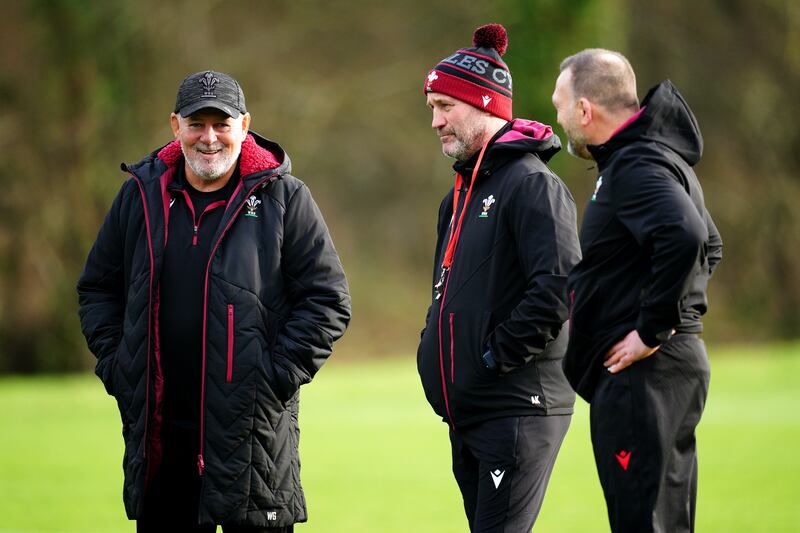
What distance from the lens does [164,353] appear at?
13.6ft

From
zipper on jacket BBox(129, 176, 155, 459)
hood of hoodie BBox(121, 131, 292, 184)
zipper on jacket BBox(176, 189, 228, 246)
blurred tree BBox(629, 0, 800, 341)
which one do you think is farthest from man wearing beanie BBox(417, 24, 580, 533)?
blurred tree BBox(629, 0, 800, 341)

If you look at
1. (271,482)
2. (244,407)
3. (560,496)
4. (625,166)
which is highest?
(625,166)

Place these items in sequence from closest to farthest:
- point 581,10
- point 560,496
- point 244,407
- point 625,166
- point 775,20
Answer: point 625,166
point 244,407
point 560,496
point 581,10
point 775,20

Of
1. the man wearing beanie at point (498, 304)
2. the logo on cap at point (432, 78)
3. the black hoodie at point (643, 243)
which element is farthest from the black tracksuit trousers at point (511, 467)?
the logo on cap at point (432, 78)

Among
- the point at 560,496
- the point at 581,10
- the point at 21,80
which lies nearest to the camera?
the point at 560,496

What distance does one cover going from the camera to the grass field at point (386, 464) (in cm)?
762

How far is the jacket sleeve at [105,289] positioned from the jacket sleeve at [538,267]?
1.34 meters

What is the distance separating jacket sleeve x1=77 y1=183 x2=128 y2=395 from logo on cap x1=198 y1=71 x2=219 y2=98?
0.47 m

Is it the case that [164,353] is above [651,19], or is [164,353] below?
below

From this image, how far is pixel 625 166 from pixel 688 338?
56 cm

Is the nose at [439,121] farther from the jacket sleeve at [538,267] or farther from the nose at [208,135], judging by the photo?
the nose at [208,135]

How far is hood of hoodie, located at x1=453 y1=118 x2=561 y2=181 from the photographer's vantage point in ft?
13.9

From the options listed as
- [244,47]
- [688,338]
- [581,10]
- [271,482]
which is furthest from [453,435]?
[244,47]

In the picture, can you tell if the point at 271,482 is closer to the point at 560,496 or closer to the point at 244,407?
the point at 244,407
